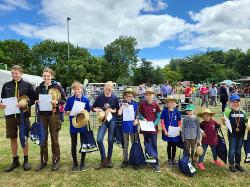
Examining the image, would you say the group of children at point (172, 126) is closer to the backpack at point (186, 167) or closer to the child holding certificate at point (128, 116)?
the child holding certificate at point (128, 116)

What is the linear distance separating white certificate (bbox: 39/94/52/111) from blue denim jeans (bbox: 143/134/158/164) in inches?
82.8

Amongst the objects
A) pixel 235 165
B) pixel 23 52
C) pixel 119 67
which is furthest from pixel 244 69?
pixel 235 165

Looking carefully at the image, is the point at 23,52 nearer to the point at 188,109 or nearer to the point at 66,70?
the point at 66,70

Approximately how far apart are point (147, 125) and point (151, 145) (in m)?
0.44

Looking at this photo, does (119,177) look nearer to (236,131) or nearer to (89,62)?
(236,131)

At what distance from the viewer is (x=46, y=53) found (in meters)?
64.8

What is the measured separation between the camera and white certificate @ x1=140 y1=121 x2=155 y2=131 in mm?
6561

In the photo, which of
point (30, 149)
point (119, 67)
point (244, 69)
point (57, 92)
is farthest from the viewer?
point (244, 69)

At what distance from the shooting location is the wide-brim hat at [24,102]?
6.36 meters

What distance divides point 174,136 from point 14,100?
338cm

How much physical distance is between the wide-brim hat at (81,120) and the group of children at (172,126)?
0.14 m

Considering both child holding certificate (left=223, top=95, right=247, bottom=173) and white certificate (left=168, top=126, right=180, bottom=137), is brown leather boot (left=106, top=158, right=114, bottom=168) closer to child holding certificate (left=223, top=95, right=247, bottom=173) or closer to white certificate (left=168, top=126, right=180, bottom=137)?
white certificate (left=168, top=126, right=180, bottom=137)

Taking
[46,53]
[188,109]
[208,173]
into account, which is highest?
[46,53]

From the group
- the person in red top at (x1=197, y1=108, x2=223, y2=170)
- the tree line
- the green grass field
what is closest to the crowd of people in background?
the person in red top at (x1=197, y1=108, x2=223, y2=170)
